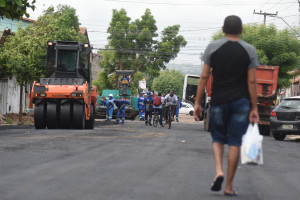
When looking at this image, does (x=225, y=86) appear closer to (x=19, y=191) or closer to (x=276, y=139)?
(x=19, y=191)

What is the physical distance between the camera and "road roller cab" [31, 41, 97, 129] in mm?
19453

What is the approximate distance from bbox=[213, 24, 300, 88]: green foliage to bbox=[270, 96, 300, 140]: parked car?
1652cm

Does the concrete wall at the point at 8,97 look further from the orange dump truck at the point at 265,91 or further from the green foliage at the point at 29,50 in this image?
the orange dump truck at the point at 265,91

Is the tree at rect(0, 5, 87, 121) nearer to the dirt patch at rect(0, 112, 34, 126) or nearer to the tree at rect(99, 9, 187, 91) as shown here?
the dirt patch at rect(0, 112, 34, 126)

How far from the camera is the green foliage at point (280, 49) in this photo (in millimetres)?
37406

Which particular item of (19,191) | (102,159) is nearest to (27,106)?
(102,159)

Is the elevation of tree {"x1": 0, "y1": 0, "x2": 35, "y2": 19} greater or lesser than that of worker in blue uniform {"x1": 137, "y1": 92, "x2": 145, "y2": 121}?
greater

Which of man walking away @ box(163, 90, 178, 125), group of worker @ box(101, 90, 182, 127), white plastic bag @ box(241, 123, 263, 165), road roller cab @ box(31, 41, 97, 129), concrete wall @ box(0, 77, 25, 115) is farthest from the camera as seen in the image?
concrete wall @ box(0, 77, 25, 115)

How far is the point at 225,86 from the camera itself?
627cm

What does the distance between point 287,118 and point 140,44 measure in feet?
149

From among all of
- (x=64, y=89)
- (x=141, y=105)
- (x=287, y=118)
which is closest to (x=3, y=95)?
(x=141, y=105)

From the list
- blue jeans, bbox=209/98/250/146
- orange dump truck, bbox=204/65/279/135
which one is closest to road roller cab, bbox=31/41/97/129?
orange dump truck, bbox=204/65/279/135

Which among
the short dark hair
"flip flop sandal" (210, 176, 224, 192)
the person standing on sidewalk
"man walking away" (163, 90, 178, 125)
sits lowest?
"flip flop sandal" (210, 176, 224, 192)

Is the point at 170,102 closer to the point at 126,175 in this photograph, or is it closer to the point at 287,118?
the point at 287,118
